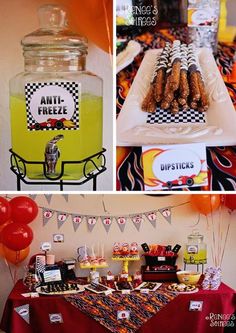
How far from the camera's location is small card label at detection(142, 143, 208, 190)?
224 centimetres

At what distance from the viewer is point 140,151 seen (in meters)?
2.24

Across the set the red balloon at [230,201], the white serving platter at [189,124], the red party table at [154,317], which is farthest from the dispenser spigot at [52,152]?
the red balloon at [230,201]

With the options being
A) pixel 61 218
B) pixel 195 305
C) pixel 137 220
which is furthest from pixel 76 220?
pixel 195 305

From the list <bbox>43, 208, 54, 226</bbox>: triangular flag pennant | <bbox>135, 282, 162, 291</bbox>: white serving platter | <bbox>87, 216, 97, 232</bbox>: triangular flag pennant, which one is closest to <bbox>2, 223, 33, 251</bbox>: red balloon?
<bbox>43, 208, 54, 226</bbox>: triangular flag pennant

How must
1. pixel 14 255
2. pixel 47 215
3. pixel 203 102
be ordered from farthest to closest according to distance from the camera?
1. pixel 47 215
2. pixel 14 255
3. pixel 203 102

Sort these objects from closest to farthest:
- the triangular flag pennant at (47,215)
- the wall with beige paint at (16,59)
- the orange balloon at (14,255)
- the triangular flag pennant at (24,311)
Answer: the wall with beige paint at (16,59), the triangular flag pennant at (24,311), the orange balloon at (14,255), the triangular flag pennant at (47,215)

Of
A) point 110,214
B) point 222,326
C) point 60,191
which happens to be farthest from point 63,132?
point 222,326

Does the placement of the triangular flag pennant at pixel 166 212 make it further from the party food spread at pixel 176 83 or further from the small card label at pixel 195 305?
the party food spread at pixel 176 83

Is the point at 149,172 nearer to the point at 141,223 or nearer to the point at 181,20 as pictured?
the point at 181,20

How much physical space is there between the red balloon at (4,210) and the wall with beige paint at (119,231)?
0.27 meters

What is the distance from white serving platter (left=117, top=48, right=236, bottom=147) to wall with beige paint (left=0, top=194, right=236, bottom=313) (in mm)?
1012

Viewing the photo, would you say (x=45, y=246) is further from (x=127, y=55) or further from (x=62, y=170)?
(x=127, y=55)

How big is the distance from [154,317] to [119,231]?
0.58 metres

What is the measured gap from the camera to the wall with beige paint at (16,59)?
85.5 inches
